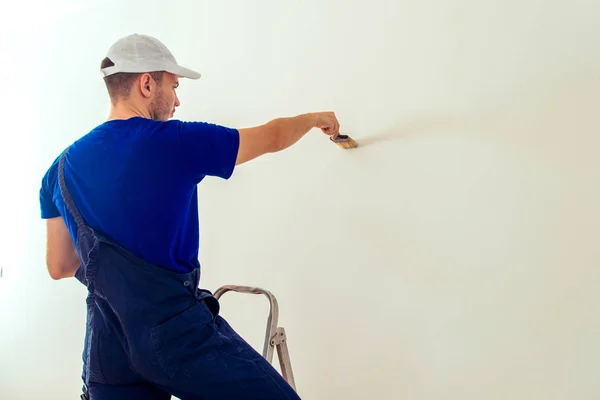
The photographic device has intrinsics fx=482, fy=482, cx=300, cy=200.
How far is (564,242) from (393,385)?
66 cm

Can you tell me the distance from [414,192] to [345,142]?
27 cm

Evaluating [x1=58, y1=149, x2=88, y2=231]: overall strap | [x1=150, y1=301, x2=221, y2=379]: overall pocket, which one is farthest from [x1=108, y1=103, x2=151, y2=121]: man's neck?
[x1=150, y1=301, x2=221, y2=379]: overall pocket

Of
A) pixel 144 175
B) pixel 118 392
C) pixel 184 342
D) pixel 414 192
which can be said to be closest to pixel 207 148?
pixel 144 175

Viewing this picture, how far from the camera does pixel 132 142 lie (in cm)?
103

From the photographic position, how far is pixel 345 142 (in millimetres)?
1546

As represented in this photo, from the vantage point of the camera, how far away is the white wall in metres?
1.26

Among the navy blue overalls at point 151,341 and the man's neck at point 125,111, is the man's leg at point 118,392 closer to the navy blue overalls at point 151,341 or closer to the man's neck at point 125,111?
the navy blue overalls at point 151,341

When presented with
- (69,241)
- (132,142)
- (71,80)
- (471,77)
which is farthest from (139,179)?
(71,80)

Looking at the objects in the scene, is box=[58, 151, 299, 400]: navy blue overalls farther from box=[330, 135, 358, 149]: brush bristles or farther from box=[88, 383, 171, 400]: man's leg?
box=[330, 135, 358, 149]: brush bristles

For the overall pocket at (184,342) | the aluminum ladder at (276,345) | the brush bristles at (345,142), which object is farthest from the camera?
the brush bristles at (345,142)

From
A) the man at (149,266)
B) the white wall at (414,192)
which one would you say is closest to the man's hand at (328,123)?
the white wall at (414,192)

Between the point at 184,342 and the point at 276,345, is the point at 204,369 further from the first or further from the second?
the point at 276,345

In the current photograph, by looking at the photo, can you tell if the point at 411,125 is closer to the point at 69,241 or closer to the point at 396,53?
the point at 396,53

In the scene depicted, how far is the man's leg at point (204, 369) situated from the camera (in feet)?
3.29
